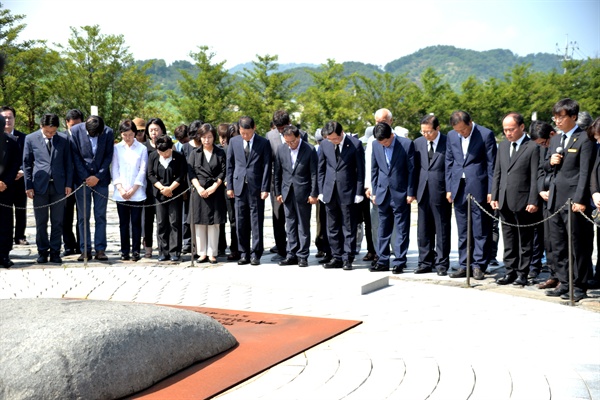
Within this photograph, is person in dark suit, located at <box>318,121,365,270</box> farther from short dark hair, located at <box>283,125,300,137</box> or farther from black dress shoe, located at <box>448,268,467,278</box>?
black dress shoe, located at <box>448,268,467,278</box>

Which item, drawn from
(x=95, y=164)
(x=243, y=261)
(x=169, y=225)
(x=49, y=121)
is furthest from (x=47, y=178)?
(x=243, y=261)

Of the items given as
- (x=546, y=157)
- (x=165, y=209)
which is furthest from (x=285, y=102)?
(x=546, y=157)

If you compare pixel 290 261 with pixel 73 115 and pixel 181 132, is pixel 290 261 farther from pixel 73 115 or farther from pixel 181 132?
pixel 73 115

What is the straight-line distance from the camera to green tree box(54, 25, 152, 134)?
32844mm

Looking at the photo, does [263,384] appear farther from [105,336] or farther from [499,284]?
[499,284]

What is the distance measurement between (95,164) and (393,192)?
4644mm

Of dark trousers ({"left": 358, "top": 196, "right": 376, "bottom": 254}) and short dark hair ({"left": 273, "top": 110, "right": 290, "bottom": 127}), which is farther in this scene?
dark trousers ({"left": 358, "top": 196, "right": 376, "bottom": 254})

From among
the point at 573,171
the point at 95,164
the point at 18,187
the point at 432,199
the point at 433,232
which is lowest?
the point at 433,232

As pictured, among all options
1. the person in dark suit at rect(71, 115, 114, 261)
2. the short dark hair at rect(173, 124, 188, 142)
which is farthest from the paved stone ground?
the short dark hair at rect(173, 124, 188, 142)

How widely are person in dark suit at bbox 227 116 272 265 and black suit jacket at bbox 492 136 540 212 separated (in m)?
3.50

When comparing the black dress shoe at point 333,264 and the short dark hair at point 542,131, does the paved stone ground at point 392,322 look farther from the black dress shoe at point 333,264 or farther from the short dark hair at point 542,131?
the short dark hair at point 542,131

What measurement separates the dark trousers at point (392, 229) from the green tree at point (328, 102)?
108ft

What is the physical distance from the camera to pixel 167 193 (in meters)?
11.4

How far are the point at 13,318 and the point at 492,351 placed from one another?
3755 mm
